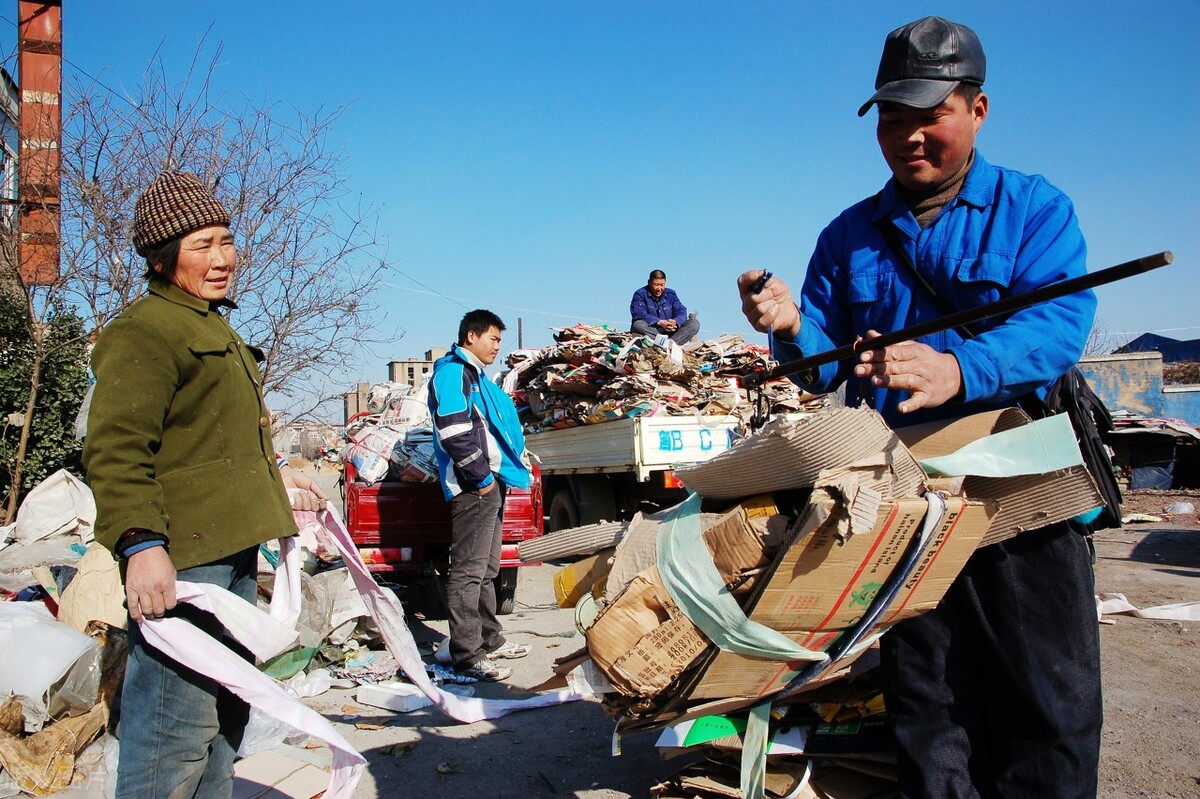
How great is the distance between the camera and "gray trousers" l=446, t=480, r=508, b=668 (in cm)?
495

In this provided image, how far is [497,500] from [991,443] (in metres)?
3.75

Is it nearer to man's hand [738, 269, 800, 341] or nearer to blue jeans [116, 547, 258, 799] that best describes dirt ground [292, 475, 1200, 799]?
blue jeans [116, 547, 258, 799]

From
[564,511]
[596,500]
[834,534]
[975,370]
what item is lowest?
[564,511]

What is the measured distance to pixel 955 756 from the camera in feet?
6.59

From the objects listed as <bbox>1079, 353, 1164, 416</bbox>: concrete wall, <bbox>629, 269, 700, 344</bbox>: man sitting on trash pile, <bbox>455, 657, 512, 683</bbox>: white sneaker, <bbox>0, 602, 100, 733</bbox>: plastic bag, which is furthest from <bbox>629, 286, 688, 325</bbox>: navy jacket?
<bbox>1079, 353, 1164, 416</bbox>: concrete wall

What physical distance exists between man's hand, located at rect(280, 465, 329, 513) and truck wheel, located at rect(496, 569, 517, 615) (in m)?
3.79

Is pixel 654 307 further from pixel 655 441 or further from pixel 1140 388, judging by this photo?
pixel 1140 388

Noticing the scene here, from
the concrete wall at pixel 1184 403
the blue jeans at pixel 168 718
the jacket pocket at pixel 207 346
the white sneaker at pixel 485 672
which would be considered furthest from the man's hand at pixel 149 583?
the concrete wall at pixel 1184 403

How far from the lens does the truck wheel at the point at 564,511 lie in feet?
30.8

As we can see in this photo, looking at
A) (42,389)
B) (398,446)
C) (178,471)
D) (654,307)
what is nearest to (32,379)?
(42,389)

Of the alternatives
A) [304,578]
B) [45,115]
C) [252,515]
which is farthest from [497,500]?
[45,115]

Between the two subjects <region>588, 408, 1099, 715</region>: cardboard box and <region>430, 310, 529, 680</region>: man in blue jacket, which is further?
<region>430, 310, 529, 680</region>: man in blue jacket

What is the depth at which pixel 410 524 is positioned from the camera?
632 cm

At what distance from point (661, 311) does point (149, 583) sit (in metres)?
9.84
